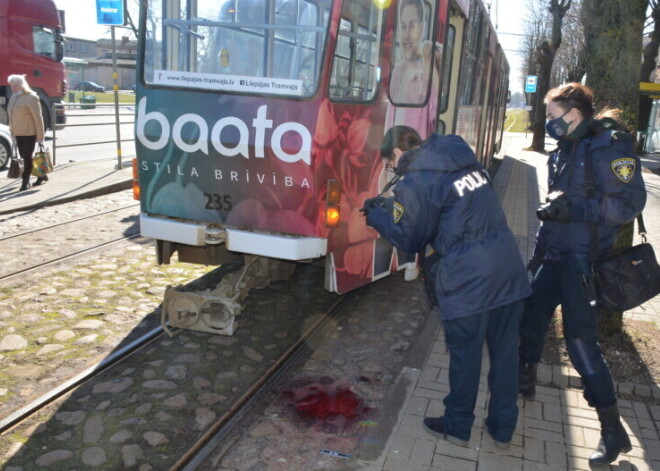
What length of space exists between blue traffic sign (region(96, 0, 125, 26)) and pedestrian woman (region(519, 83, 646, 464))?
9.26m

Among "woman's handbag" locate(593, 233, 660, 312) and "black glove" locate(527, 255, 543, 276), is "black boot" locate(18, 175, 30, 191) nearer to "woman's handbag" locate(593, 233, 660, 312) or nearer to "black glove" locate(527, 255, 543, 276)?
"black glove" locate(527, 255, 543, 276)

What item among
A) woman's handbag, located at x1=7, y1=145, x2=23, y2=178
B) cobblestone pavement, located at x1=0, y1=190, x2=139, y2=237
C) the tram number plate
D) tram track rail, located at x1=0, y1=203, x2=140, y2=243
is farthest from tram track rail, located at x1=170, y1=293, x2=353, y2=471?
woman's handbag, located at x1=7, y1=145, x2=23, y2=178

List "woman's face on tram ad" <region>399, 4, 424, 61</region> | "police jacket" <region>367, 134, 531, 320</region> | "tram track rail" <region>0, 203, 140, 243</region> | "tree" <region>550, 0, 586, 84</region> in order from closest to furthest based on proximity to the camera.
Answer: "police jacket" <region>367, 134, 531, 320</region> → "woman's face on tram ad" <region>399, 4, 424, 61</region> → "tram track rail" <region>0, 203, 140, 243</region> → "tree" <region>550, 0, 586, 84</region>

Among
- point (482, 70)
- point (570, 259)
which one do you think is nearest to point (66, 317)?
point (570, 259)

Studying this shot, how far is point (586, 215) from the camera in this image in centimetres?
356

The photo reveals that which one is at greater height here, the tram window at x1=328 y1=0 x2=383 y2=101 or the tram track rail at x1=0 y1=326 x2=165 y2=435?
the tram window at x1=328 y1=0 x2=383 y2=101

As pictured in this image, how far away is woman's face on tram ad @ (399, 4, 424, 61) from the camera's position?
530 centimetres

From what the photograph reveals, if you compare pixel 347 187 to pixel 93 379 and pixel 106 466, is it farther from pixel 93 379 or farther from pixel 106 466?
pixel 106 466

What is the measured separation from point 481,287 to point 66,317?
3.68m

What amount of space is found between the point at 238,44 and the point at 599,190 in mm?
2798

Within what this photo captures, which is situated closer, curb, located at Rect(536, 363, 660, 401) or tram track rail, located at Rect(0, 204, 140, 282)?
curb, located at Rect(536, 363, 660, 401)

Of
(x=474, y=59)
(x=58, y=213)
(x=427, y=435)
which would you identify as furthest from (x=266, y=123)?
(x=58, y=213)

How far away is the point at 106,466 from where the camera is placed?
349 cm

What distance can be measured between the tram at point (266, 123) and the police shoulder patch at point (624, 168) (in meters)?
2.02
